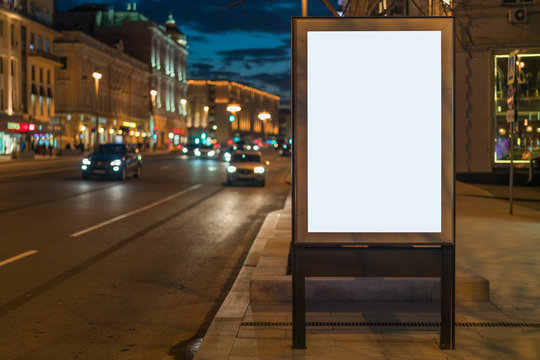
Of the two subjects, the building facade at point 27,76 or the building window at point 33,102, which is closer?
the building facade at point 27,76

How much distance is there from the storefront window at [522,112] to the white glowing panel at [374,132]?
23.8 metres

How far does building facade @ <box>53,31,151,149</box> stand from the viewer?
255ft

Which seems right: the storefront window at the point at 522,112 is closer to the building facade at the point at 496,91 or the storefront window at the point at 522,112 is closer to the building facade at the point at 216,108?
the building facade at the point at 496,91

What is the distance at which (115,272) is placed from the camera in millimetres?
8953

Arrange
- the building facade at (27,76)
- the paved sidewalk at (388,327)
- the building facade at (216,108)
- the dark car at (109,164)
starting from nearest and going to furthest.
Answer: the paved sidewalk at (388,327), the dark car at (109,164), the building facade at (27,76), the building facade at (216,108)

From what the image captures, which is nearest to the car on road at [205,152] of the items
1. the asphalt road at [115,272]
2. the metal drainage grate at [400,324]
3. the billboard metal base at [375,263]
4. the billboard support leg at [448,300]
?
the asphalt road at [115,272]

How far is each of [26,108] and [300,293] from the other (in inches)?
2580

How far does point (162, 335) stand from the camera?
19.8 ft

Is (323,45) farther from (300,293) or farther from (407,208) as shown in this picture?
(300,293)

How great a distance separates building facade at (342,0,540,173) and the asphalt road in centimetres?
1189

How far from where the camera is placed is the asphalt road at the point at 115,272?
5863 mm

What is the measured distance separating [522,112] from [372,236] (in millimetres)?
24335

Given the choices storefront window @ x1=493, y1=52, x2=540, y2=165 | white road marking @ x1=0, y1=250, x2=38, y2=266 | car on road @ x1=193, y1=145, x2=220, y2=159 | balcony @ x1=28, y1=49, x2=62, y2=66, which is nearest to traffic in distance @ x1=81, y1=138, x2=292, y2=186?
storefront window @ x1=493, y1=52, x2=540, y2=165

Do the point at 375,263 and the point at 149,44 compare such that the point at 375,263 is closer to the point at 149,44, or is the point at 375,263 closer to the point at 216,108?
the point at 149,44
